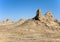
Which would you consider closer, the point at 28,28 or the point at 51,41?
the point at 51,41

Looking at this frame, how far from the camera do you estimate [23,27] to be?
69375 mm

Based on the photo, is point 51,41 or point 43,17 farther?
point 43,17

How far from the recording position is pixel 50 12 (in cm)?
8069

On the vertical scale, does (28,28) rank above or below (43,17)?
below

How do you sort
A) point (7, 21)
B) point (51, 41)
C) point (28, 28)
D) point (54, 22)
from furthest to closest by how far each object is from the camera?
point (7, 21), point (54, 22), point (28, 28), point (51, 41)

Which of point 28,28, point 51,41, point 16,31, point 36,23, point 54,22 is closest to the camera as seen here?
point 51,41

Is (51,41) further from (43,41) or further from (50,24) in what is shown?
(50,24)

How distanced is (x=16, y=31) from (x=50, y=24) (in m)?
17.7

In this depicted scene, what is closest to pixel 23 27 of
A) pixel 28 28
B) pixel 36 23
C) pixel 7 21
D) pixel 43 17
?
pixel 28 28

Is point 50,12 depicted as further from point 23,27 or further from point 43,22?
point 23,27

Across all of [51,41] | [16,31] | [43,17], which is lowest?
[51,41]

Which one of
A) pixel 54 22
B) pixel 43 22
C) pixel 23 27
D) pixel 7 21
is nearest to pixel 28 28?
pixel 23 27

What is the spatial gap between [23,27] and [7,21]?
34482 millimetres

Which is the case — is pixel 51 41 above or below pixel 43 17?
below
